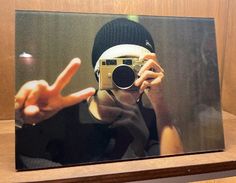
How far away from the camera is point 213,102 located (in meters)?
0.60

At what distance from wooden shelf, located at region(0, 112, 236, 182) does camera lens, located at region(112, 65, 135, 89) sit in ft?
0.47

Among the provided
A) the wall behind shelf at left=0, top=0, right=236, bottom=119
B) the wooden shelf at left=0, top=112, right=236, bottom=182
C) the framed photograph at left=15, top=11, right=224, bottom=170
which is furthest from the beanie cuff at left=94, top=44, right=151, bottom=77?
the wall behind shelf at left=0, top=0, right=236, bottom=119

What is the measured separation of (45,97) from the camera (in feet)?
1.68

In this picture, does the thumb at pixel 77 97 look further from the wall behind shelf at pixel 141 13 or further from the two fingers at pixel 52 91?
the wall behind shelf at pixel 141 13

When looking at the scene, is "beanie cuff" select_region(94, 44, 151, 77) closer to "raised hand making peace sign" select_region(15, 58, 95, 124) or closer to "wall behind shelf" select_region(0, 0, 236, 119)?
"raised hand making peace sign" select_region(15, 58, 95, 124)

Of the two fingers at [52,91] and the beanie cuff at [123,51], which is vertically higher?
the beanie cuff at [123,51]

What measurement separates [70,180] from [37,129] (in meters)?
0.11

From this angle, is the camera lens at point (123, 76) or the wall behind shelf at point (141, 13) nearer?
the camera lens at point (123, 76)

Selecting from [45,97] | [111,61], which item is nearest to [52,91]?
[45,97]

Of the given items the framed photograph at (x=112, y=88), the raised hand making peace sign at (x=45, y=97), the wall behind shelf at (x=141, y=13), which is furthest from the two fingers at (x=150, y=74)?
the wall behind shelf at (x=141, y=13)

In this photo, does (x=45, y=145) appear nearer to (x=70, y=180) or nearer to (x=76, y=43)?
(x=70, y=180)

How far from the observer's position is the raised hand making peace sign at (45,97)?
50cm

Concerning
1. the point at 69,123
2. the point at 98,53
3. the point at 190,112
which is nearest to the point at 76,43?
the point at 98,53

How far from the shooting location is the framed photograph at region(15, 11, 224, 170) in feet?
1.67
